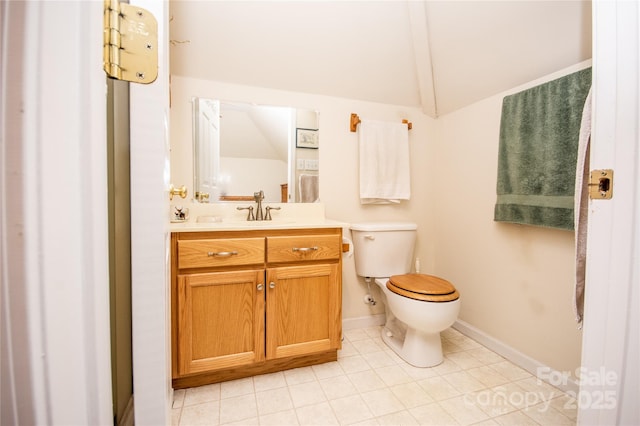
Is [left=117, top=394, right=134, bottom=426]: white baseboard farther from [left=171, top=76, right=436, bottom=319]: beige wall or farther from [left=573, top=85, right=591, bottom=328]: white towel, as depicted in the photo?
[left=171, top=76, right=436, bottom=319]: beige wall

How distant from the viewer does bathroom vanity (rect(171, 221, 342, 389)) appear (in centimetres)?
128

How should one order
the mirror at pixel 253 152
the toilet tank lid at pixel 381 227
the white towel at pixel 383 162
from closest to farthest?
the mirror at pixel 253 152, the toilet tank lid at pixel 381 227, the white towel at pixel 383 162

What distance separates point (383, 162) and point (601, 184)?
5.06 feet

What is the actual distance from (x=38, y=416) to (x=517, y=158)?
1.92 m

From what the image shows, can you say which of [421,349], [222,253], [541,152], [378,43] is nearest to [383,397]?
[421,349]

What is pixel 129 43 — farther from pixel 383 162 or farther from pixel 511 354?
pixel 511 354

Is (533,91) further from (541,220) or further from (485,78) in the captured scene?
(541,220)

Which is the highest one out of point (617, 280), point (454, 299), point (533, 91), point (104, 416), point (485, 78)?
point (485, 78)

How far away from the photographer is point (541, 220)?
4.59ft

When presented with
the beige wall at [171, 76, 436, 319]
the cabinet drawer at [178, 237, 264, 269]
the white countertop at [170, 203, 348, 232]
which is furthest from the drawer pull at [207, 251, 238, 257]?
the beige wall at [171, 76, 436, 319]

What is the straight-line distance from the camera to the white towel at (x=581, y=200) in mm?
→ 854

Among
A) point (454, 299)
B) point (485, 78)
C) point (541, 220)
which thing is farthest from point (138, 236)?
point (485, 78)

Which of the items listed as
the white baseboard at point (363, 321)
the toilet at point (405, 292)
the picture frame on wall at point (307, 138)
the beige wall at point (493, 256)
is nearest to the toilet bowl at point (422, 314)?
the toilet at point (405, 292)

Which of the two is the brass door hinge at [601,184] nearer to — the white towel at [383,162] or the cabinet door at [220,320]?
the cabinet door at [220,320]
